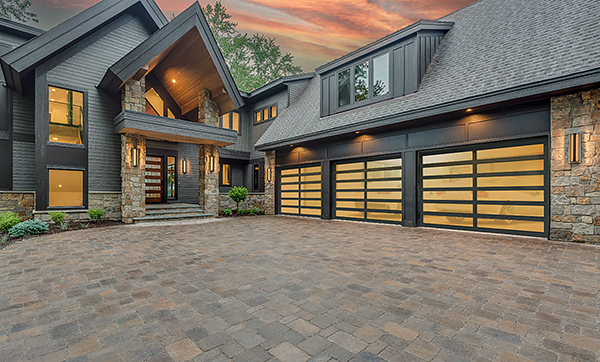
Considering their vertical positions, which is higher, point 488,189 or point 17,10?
point 17,10

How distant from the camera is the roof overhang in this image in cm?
877

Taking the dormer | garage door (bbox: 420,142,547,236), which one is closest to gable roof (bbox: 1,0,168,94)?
the dormer

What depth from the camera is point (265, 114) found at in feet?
48.7

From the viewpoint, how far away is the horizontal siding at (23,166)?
9.33 metres

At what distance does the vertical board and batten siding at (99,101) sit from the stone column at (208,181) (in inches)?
121

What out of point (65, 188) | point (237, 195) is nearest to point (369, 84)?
point (237, 195)

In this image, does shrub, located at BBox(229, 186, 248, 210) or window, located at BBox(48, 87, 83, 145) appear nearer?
window, located at BBox(48, 87, 83, 145)

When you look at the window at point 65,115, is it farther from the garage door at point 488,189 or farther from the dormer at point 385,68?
the garage door at point 488,189

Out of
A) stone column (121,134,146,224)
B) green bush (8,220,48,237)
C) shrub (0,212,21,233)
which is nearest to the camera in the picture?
green bush (8,220,48,237)

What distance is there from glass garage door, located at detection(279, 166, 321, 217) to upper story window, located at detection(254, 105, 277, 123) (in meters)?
3.87

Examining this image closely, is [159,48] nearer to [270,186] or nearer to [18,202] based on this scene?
[270,186]

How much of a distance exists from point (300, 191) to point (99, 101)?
28.0 ft

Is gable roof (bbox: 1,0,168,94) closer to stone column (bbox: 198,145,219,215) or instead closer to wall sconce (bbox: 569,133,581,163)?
stone column (bbox: 198,145,219,215)

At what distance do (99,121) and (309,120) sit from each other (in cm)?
806
